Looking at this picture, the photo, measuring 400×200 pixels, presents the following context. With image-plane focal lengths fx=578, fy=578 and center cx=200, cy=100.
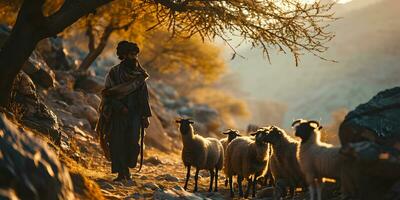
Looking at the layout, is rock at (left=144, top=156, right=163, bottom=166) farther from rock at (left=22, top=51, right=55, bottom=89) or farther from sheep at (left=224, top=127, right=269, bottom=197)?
sheep at (left=224, top=127, right=269, bottom=197)

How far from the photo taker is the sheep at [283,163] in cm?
991

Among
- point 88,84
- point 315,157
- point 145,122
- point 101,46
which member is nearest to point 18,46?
point 145,122

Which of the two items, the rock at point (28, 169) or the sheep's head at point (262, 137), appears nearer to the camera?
the rock at point (28, 169)

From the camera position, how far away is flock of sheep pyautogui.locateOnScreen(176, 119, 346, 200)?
27.2 ft

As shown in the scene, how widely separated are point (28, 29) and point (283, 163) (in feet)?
16.5

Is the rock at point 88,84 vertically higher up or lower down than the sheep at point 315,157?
higher up

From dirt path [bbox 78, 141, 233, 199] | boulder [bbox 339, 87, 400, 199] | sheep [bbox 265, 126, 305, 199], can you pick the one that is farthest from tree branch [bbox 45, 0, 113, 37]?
boulder [bbox 339, 87, 400, 199]

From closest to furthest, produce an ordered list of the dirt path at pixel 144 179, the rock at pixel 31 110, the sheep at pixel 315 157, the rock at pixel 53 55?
the sheep at pixel 315 157, the dirt path at pixel 144 179, the rock at pixel 31 110, the rock at pixel 53 55

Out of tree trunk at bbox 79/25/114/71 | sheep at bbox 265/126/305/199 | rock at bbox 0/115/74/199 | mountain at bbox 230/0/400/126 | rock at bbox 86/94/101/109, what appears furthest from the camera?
mountain at bbox 230/0/400/126

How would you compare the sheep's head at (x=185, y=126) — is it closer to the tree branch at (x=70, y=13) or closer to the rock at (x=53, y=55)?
the tree branch at (x=70, y=13)

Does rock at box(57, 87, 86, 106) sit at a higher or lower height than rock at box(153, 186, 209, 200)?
higher

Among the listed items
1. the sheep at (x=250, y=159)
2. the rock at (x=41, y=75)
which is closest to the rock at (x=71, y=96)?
the rock at (x=41, y=75)

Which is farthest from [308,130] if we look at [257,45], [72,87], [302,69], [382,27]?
[302,69]

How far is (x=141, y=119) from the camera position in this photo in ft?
36.0
